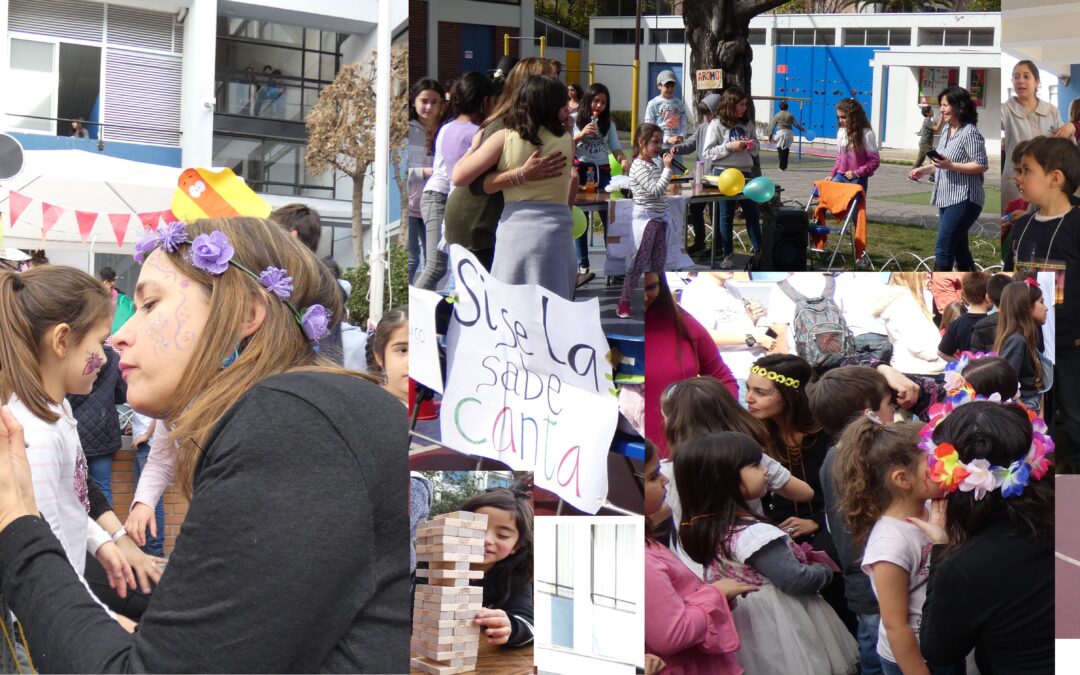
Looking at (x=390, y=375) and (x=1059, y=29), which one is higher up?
(x=1059, y=29)

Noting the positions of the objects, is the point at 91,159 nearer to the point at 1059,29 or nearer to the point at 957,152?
the point at 957,152

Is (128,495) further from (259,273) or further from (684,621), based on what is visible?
(684,621)

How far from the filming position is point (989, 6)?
10.5ft

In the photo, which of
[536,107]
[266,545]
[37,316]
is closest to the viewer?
[266,545]

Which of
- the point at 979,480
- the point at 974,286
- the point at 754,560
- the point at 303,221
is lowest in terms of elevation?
the point at 754,560

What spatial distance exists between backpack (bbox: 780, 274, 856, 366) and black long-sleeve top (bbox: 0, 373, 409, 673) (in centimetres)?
149

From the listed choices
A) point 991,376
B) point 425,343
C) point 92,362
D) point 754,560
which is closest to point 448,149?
point 425,343

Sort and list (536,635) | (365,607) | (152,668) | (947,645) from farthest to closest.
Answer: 1. (536,635)
2. (947,645)
3. (365,607)
4. (152,668)

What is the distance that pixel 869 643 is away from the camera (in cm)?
300

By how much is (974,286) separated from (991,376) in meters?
0.24

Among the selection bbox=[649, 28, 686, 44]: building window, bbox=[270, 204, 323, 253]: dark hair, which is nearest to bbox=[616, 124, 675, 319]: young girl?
bbox=[649, 28, 686, 44]: building window

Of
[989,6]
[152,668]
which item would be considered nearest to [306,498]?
[152,668]

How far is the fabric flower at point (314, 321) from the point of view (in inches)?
90.5

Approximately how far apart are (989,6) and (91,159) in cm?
242
